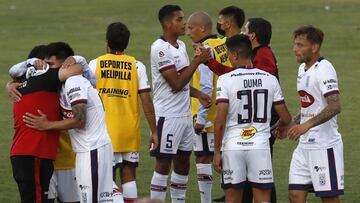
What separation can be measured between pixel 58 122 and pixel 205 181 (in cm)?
330

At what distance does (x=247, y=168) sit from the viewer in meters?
12.5

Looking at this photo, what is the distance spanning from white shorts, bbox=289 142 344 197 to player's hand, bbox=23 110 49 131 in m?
2.77

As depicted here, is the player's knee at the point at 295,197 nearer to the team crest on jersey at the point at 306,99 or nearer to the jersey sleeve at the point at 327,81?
the team crest on jersey at the point at 306,99

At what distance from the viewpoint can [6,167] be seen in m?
17.8

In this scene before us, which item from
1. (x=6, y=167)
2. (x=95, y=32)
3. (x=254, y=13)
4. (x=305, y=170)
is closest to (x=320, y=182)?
(x=305, y=170)

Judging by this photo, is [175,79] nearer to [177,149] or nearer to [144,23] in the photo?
[177,149]

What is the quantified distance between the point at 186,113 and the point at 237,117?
202 centimetres

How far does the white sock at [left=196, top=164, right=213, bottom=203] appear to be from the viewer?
14734 millimetres

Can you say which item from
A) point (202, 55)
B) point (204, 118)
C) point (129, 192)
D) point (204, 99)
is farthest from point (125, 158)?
point (202, 55)

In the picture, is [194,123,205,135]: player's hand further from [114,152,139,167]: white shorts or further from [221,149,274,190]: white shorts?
[221,149,274,190]: white shorts

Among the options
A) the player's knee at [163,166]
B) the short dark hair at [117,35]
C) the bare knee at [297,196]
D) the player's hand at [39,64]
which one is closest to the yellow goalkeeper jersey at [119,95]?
the short dark hair at [117,35]

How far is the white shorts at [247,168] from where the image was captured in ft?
40.8

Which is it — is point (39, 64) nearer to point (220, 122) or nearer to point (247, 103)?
point (220, 122)

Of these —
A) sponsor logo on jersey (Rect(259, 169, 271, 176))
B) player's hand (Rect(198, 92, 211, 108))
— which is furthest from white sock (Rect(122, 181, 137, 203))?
sponsor logo on jersey (Rect(259, 169, 271, 176))
